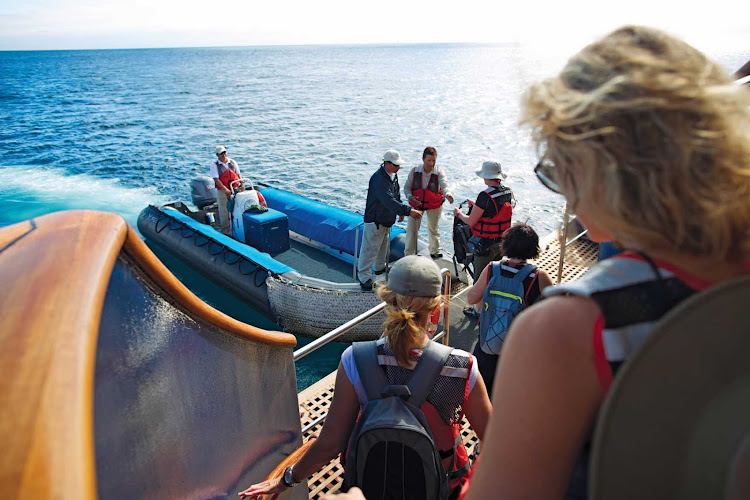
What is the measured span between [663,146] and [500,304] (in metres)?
2.58

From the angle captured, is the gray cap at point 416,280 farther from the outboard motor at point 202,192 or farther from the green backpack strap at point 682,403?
the outboard motor at point 202,192

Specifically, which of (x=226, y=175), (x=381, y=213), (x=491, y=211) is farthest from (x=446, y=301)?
(x=226, y=175)

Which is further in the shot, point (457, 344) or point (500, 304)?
point (457, 344)

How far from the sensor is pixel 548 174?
Result: 751 millimetres

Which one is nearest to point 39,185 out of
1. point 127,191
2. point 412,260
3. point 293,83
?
point 127,191

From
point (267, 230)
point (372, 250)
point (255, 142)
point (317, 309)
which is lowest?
point (255, 142)

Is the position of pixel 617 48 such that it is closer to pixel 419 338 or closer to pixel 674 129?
pixel 674 129

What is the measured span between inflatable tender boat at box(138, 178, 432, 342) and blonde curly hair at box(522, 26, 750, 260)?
7295 mm

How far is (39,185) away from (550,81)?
2449 cm

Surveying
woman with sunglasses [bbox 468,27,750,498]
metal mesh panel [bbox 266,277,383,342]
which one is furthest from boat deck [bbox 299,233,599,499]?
metal mesh panel [bbox 266,277,383,342]

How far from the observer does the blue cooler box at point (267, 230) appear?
10.1 metres

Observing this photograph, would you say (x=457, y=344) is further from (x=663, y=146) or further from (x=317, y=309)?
(x=663, y=146)

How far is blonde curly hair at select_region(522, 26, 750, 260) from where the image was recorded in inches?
23.7

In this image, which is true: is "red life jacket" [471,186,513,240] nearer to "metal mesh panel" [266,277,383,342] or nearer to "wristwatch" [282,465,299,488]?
"metal mesh panel" [266,277,383,342]
